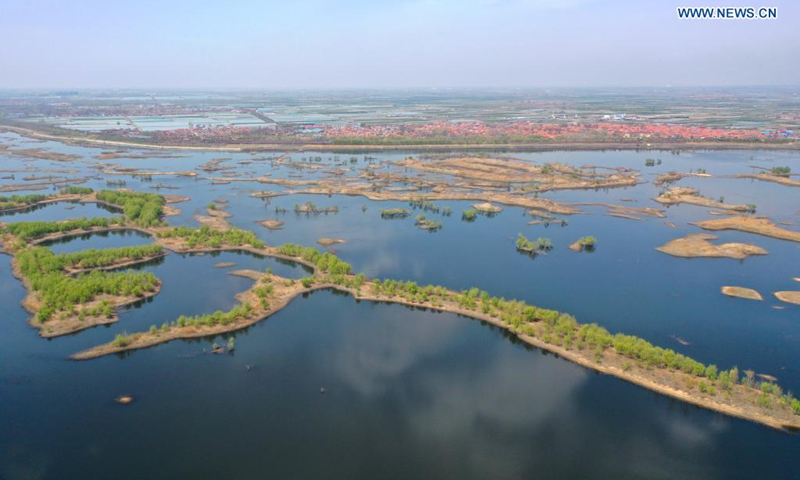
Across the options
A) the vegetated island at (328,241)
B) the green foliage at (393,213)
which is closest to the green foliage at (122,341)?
the vegetated island at (328,241)

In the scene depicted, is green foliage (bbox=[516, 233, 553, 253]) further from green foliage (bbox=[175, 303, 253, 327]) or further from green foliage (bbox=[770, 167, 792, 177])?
green foliage (bbox=[770, 167, 792, 177])

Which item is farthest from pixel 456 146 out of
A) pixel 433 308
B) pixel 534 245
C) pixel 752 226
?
pixel 433 308

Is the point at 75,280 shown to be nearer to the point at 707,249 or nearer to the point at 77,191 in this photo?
the point at 77,191

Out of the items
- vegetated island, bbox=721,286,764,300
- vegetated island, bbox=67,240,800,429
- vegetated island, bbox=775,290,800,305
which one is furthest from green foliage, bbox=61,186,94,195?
vegetated island, bbox=775,290,800,305

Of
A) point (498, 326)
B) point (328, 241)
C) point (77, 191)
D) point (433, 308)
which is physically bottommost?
point (498, 326)

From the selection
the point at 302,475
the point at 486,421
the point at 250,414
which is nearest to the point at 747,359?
the point at 486,421

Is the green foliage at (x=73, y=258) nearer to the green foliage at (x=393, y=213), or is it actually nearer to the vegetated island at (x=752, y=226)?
the green foliage at (x=393, y=213)
